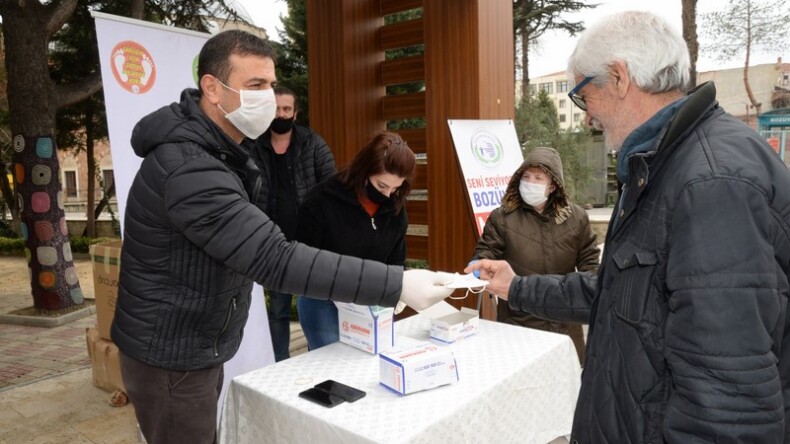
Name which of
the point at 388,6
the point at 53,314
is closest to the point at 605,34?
the point at 388,6

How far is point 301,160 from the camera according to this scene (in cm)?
322

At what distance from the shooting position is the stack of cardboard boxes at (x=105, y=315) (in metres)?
3.37

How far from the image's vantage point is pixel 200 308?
1452mm

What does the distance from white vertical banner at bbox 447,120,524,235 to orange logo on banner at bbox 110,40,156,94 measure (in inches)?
76.6

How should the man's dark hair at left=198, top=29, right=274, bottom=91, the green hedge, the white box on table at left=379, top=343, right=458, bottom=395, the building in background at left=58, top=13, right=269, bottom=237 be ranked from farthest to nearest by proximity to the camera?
the green hedge, the building in background at left=58, top=13, right=269, bottom=237, the white box on table at left=379, top=343, right=458, bottom=395, the man's dark hair at left=198, top=29, right=274, bottom=91

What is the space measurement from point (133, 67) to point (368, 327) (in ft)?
6.08

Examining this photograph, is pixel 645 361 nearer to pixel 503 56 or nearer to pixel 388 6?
pixel 503 56

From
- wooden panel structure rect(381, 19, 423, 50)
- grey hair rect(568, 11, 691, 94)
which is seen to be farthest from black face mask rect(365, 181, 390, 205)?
wooden panel structure rect(381, 19, 423, 50)

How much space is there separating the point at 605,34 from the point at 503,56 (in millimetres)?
3585

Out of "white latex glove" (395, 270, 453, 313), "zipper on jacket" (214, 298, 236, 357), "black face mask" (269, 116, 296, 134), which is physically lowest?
"zipper on jacket" (214, 298, 236, 357)

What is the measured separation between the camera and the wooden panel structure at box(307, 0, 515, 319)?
429cm

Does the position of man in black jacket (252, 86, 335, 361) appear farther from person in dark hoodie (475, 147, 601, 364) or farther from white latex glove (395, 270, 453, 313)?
white latex glove (395, 270, 453, 313)

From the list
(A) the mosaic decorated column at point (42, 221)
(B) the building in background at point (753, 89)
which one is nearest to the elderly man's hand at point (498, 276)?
(A) the mosaic decorated column at point (42, 221)

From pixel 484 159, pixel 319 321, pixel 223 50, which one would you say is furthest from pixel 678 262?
pixel 484 159
